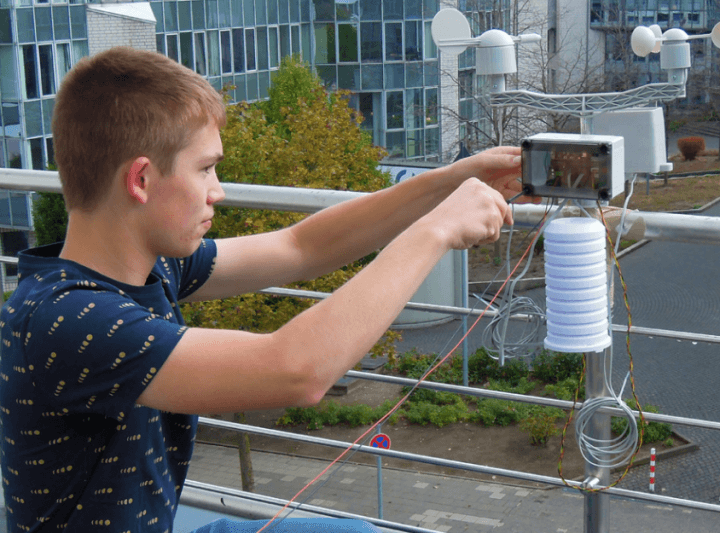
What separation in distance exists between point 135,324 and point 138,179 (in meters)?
0.23

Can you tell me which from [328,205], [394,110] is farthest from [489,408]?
[394,110]

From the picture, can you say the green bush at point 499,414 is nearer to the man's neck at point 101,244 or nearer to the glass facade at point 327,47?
the glass facade at point 327,47

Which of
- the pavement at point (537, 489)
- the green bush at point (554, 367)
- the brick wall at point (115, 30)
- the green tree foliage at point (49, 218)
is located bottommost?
the pavement at point (537, 489)

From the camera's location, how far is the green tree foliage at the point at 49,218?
838 inches

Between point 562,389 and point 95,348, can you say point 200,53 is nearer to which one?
point 562,389

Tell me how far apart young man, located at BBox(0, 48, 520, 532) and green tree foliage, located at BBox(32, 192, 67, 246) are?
65.9 ft

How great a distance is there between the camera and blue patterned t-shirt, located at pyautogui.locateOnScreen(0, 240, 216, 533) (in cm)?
146

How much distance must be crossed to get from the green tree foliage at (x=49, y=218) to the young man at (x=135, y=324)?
20078mm

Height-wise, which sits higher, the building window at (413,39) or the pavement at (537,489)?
the building window at (413,39)

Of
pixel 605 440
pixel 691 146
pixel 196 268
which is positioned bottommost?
pixel 691 146

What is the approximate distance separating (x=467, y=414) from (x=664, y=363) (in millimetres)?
6154

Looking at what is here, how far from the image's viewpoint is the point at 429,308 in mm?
2762

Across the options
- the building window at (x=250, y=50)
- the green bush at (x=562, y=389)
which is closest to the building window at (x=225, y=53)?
the building window at (x=250, y=50)

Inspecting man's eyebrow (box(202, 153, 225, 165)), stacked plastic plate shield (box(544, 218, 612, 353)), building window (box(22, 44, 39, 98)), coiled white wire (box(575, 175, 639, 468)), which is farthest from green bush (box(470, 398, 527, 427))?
man's eyebrow (box(202, 153, 225, 165))
